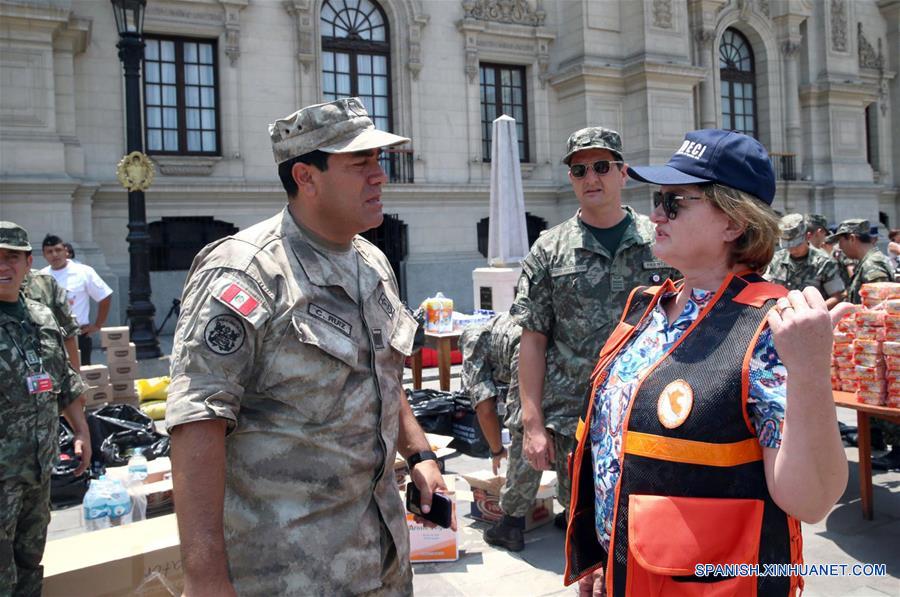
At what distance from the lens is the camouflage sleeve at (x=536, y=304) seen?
12.0 feet

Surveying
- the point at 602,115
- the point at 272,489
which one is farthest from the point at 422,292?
the point at 272,489

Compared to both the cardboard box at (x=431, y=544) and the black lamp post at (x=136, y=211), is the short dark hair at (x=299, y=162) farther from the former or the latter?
the black lamp post at (x=136, y=211)

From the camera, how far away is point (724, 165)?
201cm

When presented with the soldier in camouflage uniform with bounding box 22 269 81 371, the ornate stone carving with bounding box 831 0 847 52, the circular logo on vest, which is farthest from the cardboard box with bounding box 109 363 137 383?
the ornate stone carving with bounding box 831 0 847 52

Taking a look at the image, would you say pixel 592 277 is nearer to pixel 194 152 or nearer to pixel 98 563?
pixel 98 563

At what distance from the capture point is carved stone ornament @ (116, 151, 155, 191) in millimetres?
11266

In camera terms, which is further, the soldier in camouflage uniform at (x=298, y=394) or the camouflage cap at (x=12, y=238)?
the camouflage cap at (x=12, y=238)

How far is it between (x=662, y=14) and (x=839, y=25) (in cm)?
857

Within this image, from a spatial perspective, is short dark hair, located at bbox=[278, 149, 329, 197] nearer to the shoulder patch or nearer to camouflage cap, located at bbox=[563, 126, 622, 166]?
the shoulder patch

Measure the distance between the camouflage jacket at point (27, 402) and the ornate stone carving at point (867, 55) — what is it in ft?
93.4

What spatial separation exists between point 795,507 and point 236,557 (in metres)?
1.46

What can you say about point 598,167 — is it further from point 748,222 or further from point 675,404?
point 675,404

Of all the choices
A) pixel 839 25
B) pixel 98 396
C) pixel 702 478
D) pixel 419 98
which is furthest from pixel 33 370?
pixel 839 25

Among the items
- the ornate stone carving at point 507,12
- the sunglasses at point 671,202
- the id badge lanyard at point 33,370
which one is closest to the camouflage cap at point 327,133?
the sunglasses at point 671,202
